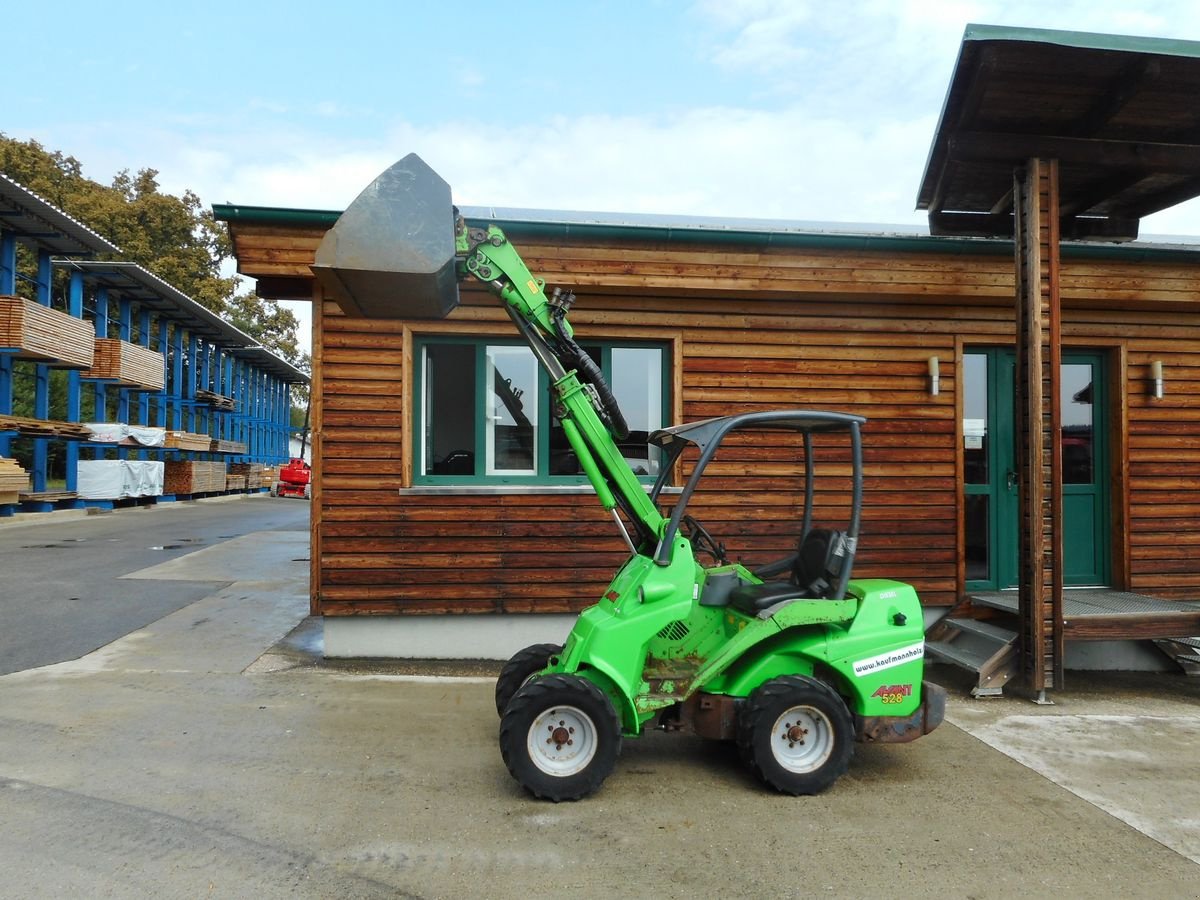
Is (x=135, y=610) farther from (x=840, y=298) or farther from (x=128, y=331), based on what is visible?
(x=128, y=331)

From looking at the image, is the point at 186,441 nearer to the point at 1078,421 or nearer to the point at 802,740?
the point at 1078,421

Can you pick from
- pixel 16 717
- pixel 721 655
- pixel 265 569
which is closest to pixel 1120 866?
pixel 721 655

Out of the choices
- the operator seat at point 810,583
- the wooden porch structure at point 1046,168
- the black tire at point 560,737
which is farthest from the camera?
the wooden porch structure at point 1046,168

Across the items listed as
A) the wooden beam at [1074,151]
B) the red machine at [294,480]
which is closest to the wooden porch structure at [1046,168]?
the wooden beam at [1074,151]

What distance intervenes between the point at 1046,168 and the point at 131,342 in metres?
31.2

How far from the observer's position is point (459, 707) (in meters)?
5.54

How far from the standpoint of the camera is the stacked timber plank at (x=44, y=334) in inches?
717

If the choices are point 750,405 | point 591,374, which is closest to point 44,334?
point 750,405

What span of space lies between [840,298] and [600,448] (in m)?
3.51

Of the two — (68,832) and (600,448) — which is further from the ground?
(600,448)

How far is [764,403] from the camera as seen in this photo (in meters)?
7.02

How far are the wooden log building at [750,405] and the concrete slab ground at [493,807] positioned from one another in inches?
45.5

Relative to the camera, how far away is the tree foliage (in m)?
35.9

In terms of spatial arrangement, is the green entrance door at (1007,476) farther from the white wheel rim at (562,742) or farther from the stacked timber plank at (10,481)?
the stacked timber plank at (10,481)
